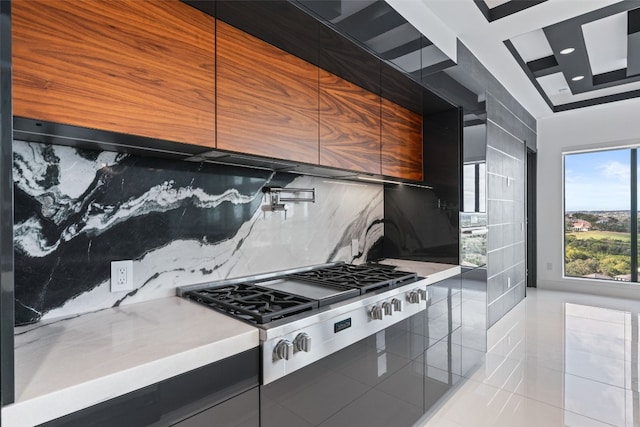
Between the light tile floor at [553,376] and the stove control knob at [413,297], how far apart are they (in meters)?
0.75

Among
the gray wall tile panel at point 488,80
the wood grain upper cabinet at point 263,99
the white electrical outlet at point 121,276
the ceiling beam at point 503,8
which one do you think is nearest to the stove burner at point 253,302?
the white electrical outlet at point 121,276

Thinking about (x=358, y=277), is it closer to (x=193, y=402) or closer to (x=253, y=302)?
(x=253, y=302)

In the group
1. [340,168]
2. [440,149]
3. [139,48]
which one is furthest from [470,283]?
[139,48]

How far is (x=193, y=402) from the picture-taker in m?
0.96

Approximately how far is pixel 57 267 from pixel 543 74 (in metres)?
4.87

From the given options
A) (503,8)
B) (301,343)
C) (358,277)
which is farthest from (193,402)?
(503,8)

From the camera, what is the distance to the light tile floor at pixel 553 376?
210cm

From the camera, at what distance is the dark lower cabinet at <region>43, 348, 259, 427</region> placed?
2.71 ft

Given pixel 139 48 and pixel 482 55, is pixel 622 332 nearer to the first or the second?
pixel 482 55

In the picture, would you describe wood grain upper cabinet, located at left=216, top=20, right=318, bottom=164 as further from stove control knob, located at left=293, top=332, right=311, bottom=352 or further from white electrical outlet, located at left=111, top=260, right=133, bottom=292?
stove control knob, located at left=293, top=332, right=311, bottom=352

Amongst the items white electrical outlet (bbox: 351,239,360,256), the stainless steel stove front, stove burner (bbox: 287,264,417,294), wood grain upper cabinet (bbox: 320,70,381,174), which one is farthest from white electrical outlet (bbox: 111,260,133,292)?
white electrical outlet (bbox: 351,239,360,256)

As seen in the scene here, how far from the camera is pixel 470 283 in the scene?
8.68ft

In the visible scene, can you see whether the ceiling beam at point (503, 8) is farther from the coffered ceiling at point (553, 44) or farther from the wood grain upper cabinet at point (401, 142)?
the wood grain upper cabinet at point (401, 142)

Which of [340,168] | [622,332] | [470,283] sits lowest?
[622,332]
